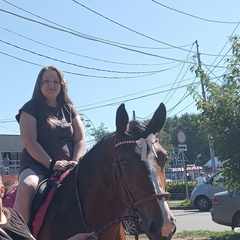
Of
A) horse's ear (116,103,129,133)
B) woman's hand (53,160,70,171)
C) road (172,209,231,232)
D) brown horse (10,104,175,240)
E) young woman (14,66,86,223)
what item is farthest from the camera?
road (172,209,231,232)

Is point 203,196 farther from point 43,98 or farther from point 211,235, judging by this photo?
point 43,98

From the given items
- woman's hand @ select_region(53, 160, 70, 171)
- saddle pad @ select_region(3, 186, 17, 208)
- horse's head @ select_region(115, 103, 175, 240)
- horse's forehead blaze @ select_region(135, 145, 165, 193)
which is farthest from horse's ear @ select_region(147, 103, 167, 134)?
saddle pad @ select_region(3, 186, 17, 208)

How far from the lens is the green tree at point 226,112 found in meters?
8.69

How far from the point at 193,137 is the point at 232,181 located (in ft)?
289

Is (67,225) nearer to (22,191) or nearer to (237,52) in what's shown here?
(22,191)

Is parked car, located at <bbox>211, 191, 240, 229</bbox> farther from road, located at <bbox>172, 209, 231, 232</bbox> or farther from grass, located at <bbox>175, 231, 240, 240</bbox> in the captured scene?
road, located at <bbox>172, 209, 231, 232</bbox>

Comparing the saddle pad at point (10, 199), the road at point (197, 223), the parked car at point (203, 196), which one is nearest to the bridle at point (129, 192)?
the saddle pad at point (10, 199)

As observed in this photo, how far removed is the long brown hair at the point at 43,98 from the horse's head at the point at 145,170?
1096 millimetres

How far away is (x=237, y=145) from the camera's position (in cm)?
864

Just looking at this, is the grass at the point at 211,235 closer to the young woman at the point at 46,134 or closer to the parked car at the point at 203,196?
the parked car at the point at 203,196

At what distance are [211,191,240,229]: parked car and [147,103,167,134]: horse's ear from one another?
9.46 metres

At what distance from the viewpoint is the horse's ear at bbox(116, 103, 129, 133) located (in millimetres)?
3828

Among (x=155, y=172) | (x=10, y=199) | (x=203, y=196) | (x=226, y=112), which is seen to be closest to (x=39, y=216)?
(x=10, y=199)

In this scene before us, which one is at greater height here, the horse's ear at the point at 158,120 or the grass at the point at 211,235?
the horse's ear at the point at 158,120
